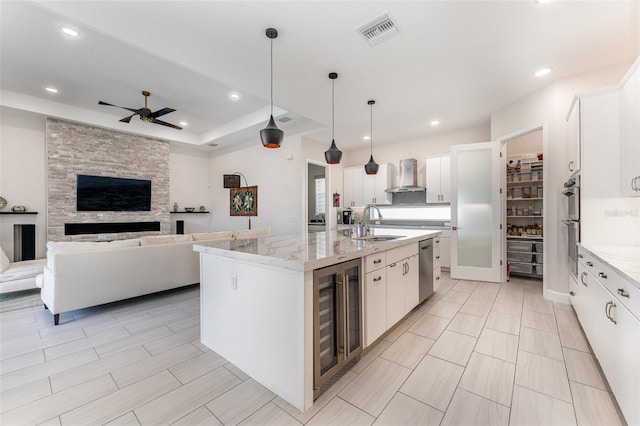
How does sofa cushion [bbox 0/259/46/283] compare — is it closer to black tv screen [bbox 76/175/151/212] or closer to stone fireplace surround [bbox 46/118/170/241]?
stone fireplace surround [bbox 46/118/170/241]

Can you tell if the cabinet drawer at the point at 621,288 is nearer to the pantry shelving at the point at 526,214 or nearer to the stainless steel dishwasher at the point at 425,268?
the stainless steel dishwasher at the point at 425,268

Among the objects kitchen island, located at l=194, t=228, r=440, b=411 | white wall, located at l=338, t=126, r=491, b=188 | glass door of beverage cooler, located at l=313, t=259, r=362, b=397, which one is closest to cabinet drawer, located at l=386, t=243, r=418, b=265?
kitchen island, located at l=194, t=228, r=440, b=411

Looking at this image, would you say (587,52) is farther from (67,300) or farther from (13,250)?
(13,250)

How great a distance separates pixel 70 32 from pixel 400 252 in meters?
4.35

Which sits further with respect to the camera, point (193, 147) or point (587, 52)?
point (193, 147)

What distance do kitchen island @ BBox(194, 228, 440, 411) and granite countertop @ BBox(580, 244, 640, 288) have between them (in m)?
1.37

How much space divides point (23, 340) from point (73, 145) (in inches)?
183

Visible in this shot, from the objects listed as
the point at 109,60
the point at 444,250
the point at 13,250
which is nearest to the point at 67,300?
the point at 109,60

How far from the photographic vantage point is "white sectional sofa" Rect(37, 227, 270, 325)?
107 inches

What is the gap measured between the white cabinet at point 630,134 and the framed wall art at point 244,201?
236 inches

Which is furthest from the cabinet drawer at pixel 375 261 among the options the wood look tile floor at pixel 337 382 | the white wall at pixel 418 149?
the white wall at pixel 418 149

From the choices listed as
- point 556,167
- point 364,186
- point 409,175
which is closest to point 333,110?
point 409,175

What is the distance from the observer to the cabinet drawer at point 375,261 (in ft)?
6.53

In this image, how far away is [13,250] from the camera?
4.77 metres
